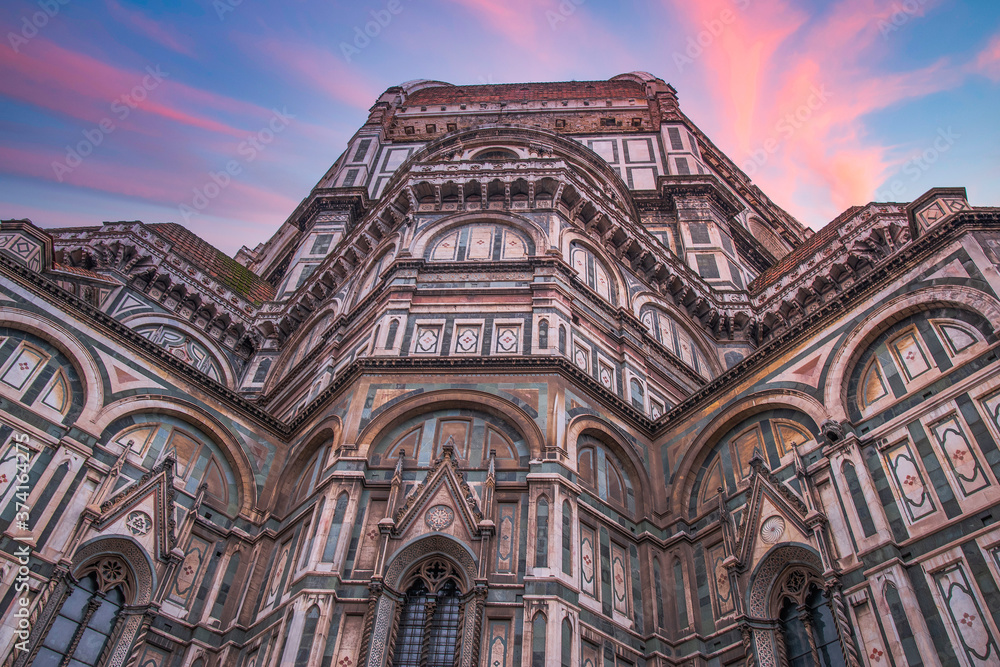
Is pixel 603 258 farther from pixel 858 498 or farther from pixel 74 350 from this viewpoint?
pixel 74 350

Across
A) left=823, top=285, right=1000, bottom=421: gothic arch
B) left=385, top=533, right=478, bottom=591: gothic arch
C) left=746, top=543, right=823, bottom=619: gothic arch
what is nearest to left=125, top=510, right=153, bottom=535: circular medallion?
left=385, top=533, right=478, bottom=591: gothic arch

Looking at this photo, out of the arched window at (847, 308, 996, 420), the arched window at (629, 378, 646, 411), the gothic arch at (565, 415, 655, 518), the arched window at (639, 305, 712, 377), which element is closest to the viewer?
the arched window at (847, 308, 996, 420)

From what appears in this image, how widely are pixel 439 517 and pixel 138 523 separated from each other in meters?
6.90

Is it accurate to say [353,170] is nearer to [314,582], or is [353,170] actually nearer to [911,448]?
[314,582]

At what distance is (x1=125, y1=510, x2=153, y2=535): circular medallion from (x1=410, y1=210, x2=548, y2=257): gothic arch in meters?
11.7

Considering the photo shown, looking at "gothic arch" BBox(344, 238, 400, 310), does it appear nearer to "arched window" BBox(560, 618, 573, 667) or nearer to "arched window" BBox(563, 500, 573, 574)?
"arched window" BBox(563, 500, 573, 574)

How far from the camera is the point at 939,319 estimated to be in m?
15.8

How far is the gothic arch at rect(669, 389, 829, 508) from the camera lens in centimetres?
1822

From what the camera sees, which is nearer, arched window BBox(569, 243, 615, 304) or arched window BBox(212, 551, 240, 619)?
arched window BBox(212, 551, 240, 619)

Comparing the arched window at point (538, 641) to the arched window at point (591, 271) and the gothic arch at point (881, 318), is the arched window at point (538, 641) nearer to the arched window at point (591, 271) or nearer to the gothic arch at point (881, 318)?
the gothic arch at point (881, 318)

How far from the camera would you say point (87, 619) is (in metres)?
15.8

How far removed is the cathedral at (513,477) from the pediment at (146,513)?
0.20ft

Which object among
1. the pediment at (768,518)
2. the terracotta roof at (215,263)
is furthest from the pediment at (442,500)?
the terracotta roof at (215,263)

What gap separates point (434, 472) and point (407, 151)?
34.3 meters
